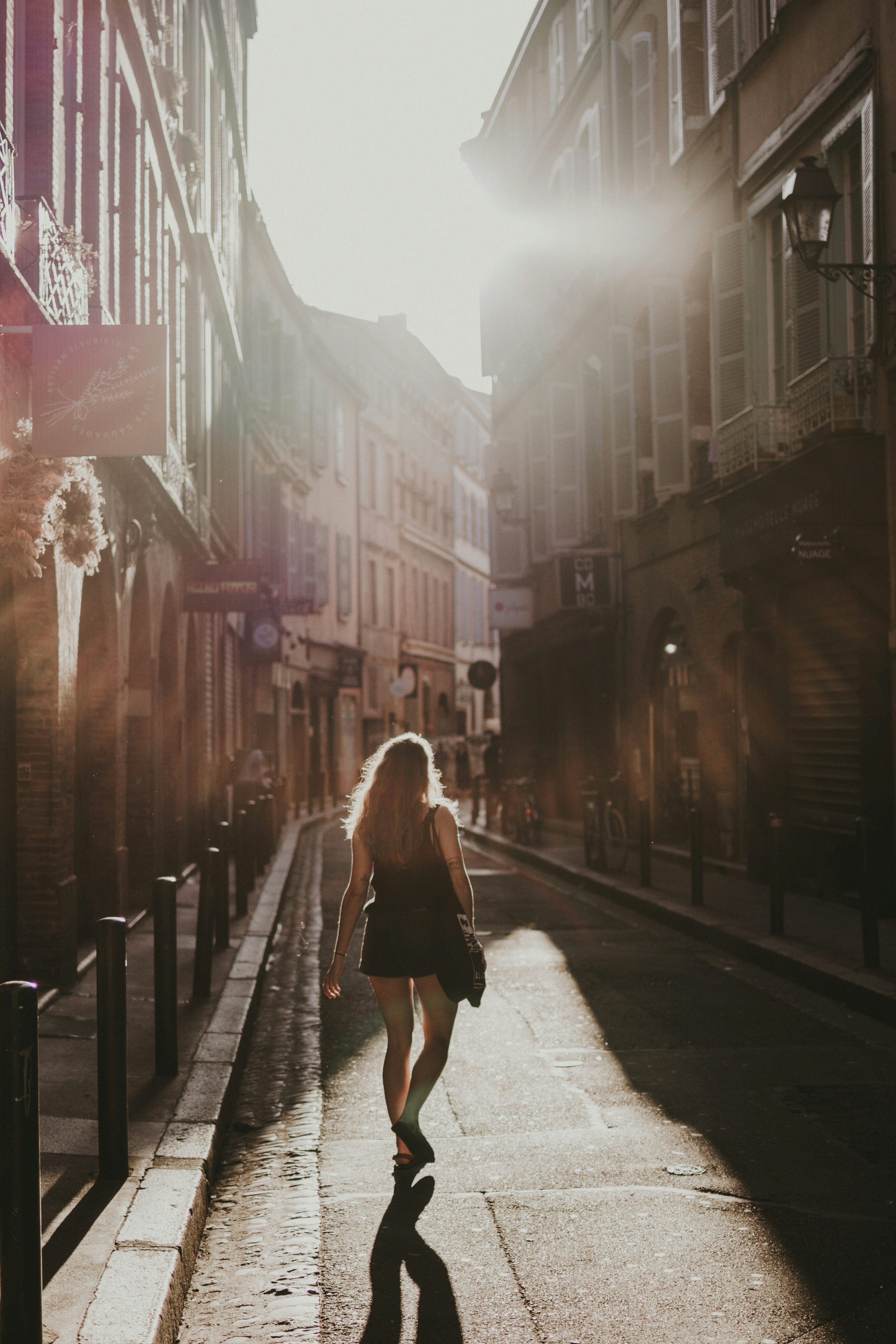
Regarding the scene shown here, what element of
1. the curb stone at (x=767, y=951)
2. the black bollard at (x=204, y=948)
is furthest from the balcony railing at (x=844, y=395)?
the black bollard at (x=204, y=948)

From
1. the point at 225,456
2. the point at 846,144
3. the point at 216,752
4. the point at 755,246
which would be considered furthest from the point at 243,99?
the point at 846,144

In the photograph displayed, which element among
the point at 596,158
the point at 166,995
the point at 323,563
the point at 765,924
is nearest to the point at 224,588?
the point at 596,158

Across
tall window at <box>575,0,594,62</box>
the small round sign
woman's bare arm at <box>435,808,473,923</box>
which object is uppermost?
tall window at <box>575,0,594,62</box>

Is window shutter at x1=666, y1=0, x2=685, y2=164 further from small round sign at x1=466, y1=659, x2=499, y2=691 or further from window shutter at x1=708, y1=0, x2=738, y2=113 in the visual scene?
small round sign at x1=466, y1=659, x2=499, y2=691

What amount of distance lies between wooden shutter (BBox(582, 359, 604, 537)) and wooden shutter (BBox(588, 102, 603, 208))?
2461mm

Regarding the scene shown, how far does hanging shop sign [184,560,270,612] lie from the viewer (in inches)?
714

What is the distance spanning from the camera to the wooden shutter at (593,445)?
896 inches

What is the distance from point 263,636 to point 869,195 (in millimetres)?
18928

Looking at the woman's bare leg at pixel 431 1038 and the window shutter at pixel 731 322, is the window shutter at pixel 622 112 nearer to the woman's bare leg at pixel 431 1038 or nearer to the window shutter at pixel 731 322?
the window shutter at pixel 731 322

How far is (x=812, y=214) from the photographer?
1122cm

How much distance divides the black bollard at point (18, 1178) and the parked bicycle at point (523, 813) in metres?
17.9

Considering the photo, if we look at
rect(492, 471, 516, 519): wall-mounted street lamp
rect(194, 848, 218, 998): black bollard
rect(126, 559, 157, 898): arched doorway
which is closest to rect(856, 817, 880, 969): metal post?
rect(194, 848, 218, 998): black bollard

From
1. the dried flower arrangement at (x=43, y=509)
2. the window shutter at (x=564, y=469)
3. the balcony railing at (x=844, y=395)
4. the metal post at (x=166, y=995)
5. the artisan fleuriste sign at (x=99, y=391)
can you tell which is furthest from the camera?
the window shutter at (x=564, y=469)

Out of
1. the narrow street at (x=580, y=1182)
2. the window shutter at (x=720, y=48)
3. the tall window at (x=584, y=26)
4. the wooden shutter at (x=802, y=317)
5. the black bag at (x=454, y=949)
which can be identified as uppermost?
the tall window at (x=584, y=26)
